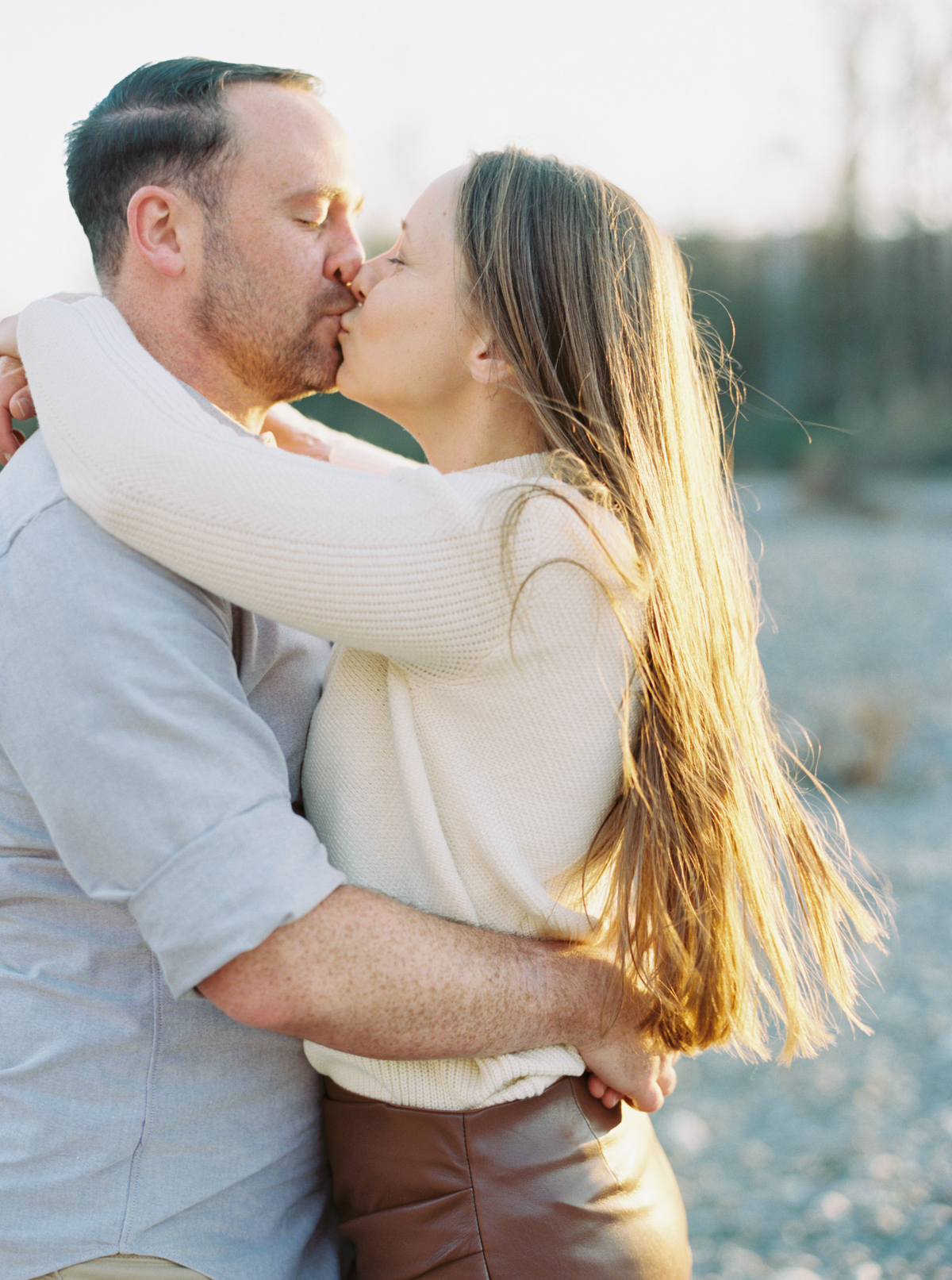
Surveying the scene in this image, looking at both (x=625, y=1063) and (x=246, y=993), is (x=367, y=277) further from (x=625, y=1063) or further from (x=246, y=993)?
(x=625, y=1063)

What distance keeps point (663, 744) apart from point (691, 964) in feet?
1.07

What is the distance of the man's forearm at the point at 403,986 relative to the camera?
4.32 ft

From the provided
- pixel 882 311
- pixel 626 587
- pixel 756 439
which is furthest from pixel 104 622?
pixel 882 311

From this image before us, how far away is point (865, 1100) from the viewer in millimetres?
4137

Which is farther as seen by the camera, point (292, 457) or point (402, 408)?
point (402, 408)

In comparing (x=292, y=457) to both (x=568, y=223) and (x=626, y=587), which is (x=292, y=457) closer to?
(x=626, y=587)

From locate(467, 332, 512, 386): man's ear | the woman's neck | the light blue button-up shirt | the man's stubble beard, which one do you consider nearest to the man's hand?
the light blue button-up shirt

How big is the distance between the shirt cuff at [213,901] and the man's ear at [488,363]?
2.68 feet

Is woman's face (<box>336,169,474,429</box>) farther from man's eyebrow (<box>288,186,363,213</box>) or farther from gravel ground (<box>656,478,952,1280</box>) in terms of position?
gravel ground (<box>656,478,952,1280</box>)

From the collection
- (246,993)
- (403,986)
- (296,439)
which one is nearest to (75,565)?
(246,993)

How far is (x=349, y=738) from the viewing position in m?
1.60

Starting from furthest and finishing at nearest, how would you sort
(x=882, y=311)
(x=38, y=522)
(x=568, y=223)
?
(x=882, y=311), (x=568, y=223), (x=38, y=522)

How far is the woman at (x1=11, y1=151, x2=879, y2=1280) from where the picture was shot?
1398 mm

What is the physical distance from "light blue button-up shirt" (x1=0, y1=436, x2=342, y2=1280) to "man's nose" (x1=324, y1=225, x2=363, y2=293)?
0.73 meters
